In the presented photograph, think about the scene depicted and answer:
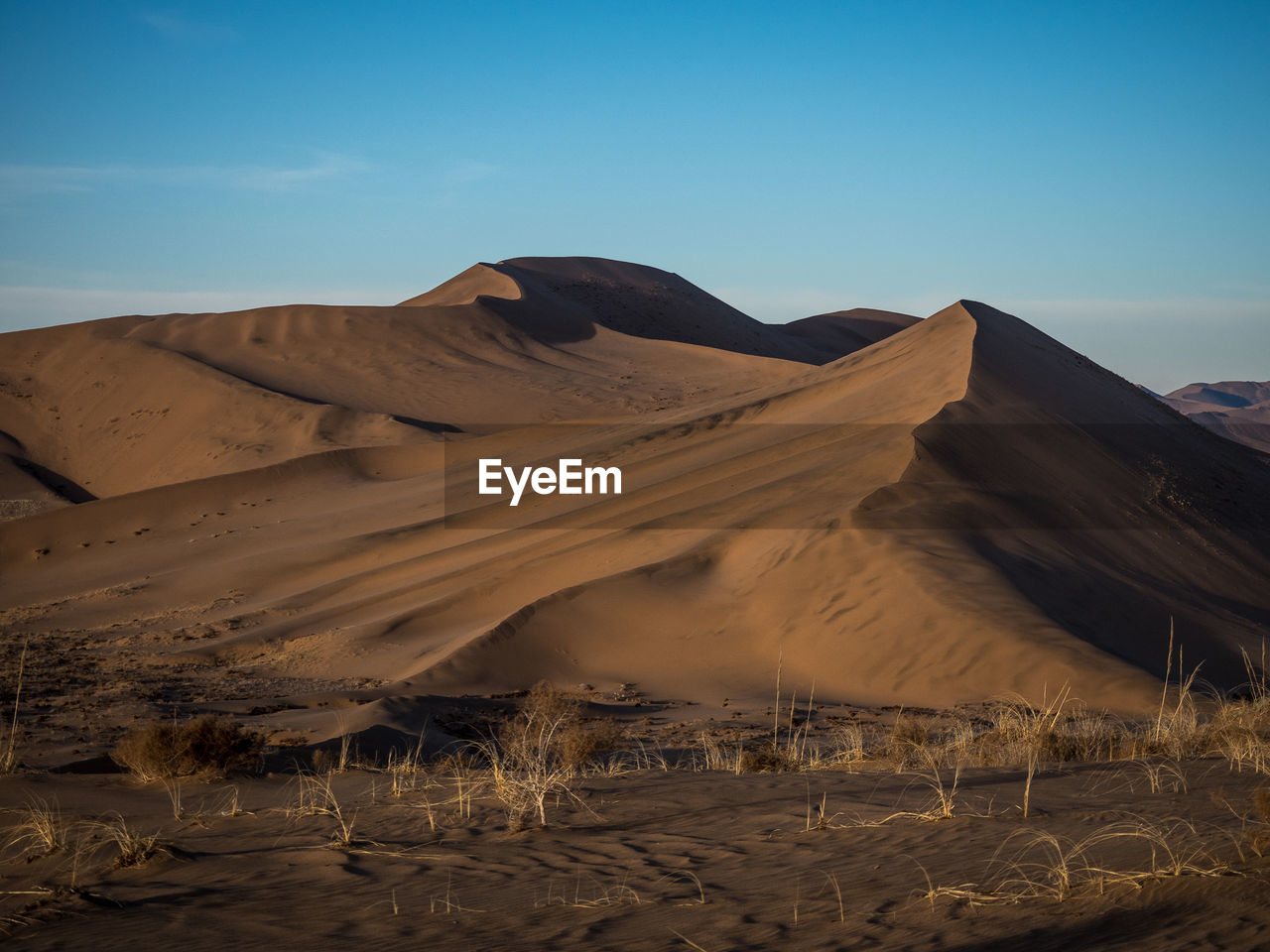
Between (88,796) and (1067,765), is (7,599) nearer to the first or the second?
(88,796)

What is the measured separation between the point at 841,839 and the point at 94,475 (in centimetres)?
3282

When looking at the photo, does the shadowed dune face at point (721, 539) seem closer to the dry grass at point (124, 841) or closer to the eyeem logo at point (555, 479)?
the eyeem logo at point (555, 479)

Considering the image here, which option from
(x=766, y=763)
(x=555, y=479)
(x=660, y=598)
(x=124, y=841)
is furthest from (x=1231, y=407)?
(x=124, y=841)

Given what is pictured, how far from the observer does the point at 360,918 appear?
403 centimetres

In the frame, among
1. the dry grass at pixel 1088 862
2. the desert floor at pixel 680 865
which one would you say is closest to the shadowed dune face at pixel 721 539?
the desert floor at pixel 680 865

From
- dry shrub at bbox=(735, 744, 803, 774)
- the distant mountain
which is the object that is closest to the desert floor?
dry shrub at bbox=(735, 744, 803, 774)

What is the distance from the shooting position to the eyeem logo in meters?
20.9

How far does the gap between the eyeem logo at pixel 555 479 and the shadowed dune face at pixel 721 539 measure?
1.93 feet

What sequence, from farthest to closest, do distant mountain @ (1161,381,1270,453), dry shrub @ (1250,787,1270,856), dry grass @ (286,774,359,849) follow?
1. distant mountain @ (1161,381,1270,453)
2. dry grass @ (286,774,359,849)
3. dry shrub @ (1250,787,1270,856)

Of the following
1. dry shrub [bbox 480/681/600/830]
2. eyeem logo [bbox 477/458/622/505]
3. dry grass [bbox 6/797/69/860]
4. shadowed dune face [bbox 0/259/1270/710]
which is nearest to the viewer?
dry grass [bbox 6/797/69/860]

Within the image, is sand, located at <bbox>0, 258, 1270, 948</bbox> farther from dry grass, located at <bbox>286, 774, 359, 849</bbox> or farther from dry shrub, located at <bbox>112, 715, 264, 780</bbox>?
dry shrub, located at <bbox>112, 715, 264, 780</bbox>

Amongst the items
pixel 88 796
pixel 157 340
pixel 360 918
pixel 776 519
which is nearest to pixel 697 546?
pixel 776 519

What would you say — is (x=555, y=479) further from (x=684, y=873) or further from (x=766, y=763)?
(x=684, y=873)

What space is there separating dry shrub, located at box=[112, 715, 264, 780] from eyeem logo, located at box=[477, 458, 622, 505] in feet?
40.7
